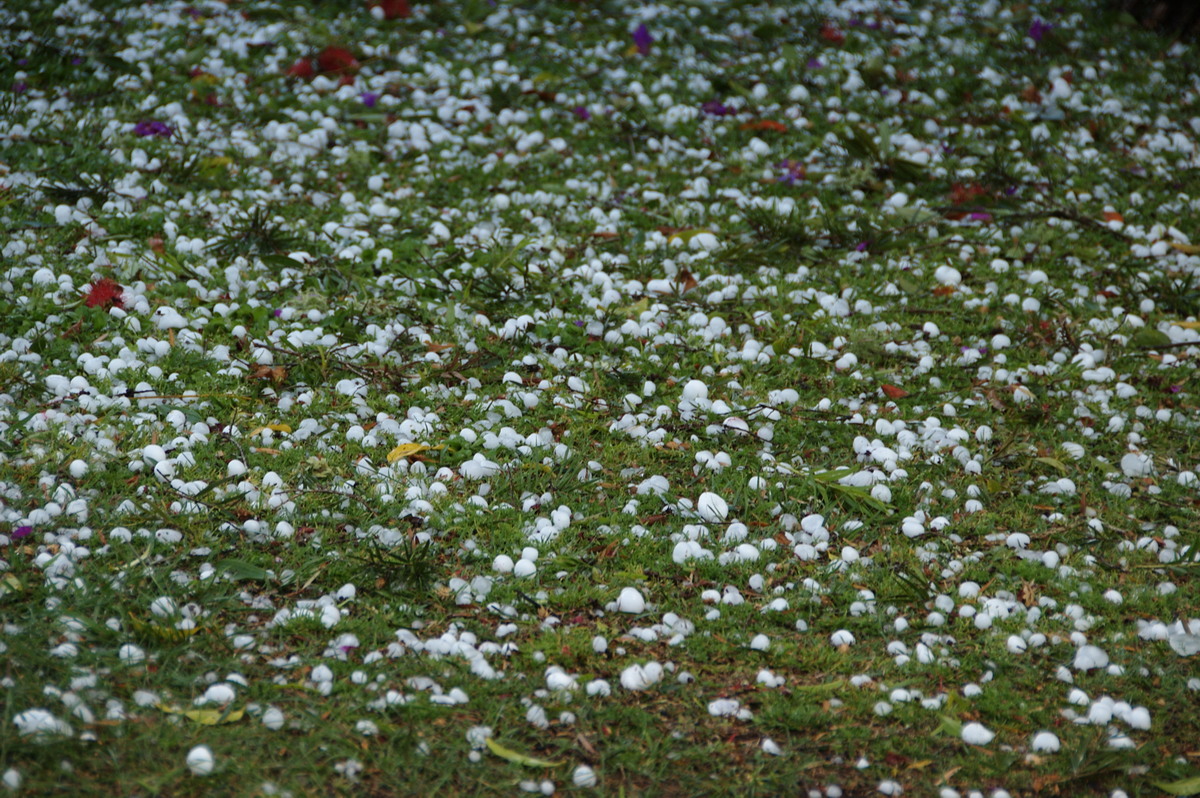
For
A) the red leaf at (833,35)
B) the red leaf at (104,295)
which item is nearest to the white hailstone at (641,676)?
the red leaf at (104,295)

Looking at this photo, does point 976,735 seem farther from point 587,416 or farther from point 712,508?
point 587,416

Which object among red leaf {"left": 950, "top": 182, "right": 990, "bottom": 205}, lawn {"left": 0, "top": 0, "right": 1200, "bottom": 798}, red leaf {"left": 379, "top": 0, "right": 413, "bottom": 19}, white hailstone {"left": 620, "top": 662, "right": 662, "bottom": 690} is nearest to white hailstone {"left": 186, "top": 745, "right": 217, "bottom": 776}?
lawn {"left": 0, "top": 0, "right": 1200, "bottom": 798}

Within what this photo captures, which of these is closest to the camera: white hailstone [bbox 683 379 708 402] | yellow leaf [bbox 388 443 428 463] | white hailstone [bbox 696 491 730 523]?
white hailstone [bbox 696 491 730 523]

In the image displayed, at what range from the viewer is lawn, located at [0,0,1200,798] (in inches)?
96.0

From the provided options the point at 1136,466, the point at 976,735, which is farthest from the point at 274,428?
the point at 1136,466

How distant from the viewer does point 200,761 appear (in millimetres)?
2176

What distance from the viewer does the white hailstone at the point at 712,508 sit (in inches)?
130

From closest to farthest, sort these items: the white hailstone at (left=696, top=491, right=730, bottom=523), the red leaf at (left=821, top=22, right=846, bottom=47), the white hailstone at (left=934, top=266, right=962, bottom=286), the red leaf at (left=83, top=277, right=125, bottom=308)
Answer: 1. the white hailstone at (left=696, top=491, right=730, bottom=523)
2. the red leaf at (left=83, top=277, right=125, bottom=308)
3. the white hailstone at (left=934, top=266, right=962, bottom=286)
4. the red leaf at (left=821, top=22, right=846, bottom=47)

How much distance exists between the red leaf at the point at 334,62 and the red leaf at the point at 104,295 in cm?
307

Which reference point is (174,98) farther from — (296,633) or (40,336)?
(296,633)

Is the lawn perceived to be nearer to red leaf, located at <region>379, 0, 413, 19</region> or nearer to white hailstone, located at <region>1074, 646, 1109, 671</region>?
white hailstone, located at <region>1074, 646, 1109, 671</region>

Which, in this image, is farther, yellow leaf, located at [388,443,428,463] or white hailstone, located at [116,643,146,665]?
yellow leaf, located at [388,443,428,463]

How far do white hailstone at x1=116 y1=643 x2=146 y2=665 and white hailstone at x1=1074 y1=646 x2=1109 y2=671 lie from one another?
2.57 m

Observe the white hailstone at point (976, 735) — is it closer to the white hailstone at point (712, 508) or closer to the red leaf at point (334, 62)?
the white hailstone at point (712, 508)
